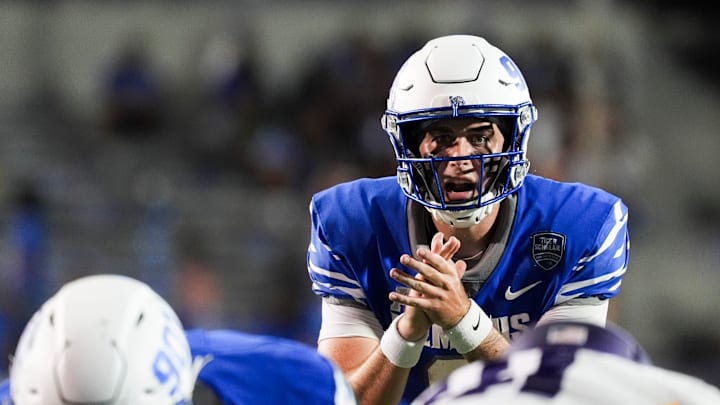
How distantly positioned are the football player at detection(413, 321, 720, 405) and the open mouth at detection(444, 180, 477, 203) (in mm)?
1569

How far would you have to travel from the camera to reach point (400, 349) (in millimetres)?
3133

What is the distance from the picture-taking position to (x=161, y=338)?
90.3 inches

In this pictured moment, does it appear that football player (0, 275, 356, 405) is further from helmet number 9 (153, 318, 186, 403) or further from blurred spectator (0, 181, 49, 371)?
blurred spectator (0, 181, 49, 371)

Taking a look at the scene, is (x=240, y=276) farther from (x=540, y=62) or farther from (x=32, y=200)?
(x=540, y=62)

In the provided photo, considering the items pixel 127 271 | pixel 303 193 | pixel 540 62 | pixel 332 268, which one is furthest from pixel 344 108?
pixel 332 268

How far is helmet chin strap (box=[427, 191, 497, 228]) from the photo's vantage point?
10.9ft

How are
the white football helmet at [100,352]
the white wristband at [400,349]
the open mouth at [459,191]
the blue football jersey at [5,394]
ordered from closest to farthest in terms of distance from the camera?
the white football helmet at [100,352] < the blue football jersey at [5,394] < the white wristband at [400,349] < the open mouth at [459,191]

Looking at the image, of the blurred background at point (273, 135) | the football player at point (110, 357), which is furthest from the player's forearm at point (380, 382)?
the blurred background at point (273, 135)

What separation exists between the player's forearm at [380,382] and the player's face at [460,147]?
0.45 m

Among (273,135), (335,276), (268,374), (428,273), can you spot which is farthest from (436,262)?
(273,135)

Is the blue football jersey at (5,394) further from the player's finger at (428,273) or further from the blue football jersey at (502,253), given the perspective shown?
the blue football jersey at (502,253)

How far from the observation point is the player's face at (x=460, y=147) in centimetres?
332

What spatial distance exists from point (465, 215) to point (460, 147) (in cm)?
17

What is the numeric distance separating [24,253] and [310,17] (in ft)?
13.2
